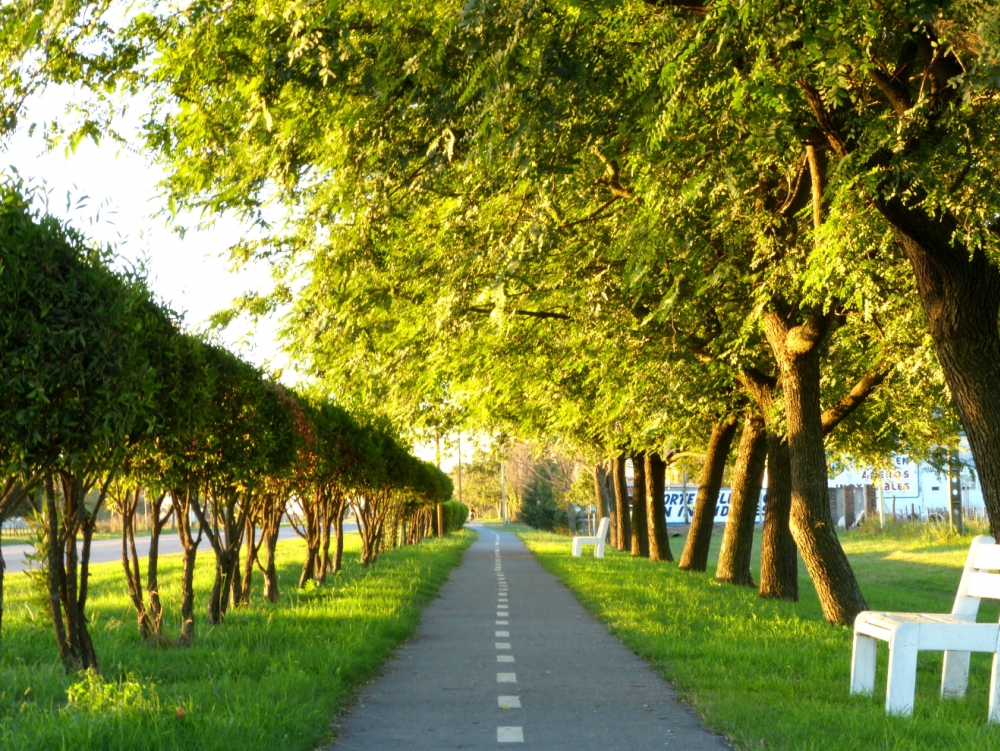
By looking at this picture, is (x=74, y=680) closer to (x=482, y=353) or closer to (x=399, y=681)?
(x=399, y=681)

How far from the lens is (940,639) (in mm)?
7355

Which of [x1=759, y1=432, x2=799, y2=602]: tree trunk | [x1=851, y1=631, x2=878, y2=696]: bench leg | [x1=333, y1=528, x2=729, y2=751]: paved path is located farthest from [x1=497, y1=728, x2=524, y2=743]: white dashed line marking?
[x1=759, y1=432, x2=799, y2=602]: tree trunk

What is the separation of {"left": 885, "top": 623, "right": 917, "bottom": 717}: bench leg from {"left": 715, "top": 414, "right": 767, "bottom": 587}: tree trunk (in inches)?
497

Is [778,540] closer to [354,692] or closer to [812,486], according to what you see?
[812,486]

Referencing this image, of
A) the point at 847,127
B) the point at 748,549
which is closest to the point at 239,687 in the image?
the point at 847,127

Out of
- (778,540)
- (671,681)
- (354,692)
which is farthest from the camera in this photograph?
(778,540)

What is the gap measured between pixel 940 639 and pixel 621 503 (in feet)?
100

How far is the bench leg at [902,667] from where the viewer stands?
23.9 ft

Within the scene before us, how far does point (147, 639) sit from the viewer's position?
10711mm

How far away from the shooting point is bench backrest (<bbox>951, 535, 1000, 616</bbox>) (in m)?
7.98

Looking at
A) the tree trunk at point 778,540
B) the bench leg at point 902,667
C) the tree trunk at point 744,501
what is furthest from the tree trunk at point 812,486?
the bench leg at point 902,667

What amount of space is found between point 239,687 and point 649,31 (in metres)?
6.33

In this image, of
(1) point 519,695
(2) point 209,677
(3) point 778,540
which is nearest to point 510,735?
(1) point 519,695

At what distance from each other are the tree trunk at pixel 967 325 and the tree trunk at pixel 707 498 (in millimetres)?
13776
